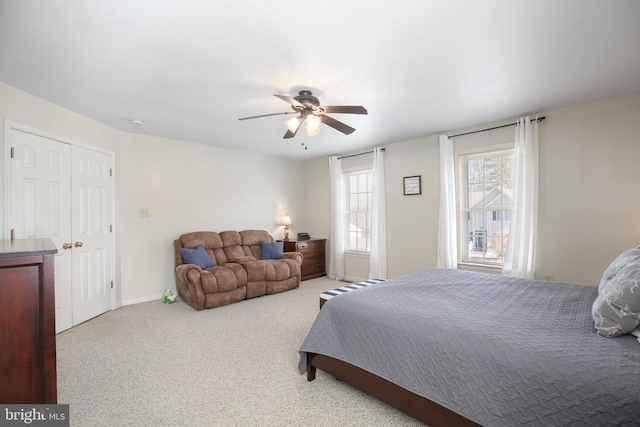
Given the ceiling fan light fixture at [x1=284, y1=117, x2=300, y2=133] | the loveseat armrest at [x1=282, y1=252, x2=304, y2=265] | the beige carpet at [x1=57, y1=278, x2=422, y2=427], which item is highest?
the ceiling fan light fixture at [x1=284, y1=117, x2=300, y2=133]

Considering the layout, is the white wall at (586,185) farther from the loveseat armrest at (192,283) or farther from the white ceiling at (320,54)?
the loveseat armrest at (192,283)

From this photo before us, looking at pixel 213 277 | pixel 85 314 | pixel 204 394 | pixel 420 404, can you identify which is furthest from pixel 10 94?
pixel 420 404

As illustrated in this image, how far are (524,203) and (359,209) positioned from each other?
9.26ft

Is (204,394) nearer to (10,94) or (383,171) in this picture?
(10,94)

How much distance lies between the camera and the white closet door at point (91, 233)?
3598mm

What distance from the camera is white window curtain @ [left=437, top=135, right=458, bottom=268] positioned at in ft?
14.3

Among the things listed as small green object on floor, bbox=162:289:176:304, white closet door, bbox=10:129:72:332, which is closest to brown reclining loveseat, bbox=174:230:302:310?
small green object on floor, bbox=162:289:176:304

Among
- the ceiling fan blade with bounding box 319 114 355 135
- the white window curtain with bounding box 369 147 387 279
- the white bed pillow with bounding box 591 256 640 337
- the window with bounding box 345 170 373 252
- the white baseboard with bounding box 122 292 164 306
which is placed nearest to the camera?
the white bed pillow with bounding box 591 256 640 337

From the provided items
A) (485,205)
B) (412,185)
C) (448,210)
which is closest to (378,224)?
(412,185)

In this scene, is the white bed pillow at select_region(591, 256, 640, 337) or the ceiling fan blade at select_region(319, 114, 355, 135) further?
the ceiling fan blade at select_region(319, 114, 355, 135)

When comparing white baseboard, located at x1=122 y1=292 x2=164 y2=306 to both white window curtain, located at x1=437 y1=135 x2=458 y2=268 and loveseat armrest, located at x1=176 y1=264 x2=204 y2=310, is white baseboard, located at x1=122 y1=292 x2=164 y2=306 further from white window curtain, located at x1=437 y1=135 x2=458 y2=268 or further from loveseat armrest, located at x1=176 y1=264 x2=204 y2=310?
white window curtain, located at x1=437 y1=135 x2=458 y2=268

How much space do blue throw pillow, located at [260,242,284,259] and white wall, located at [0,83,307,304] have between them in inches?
26.0

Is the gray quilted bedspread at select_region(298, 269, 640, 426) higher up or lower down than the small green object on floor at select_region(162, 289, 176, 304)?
higher up

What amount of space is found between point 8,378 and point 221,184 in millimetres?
4074
